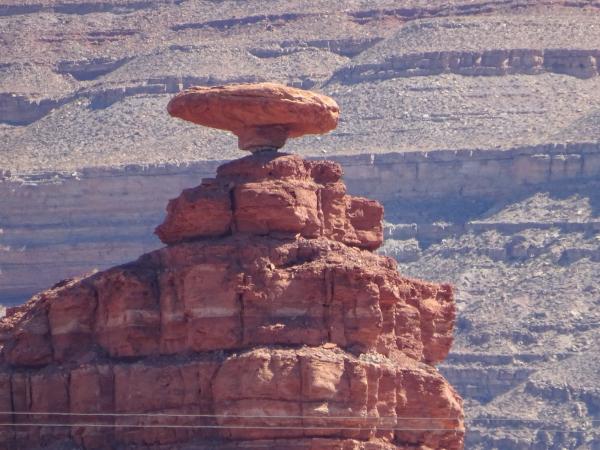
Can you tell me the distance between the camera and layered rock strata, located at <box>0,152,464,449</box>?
58781 millimetres

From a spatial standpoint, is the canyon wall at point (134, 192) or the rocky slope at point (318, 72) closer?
the canyon wall at point (134, 192)

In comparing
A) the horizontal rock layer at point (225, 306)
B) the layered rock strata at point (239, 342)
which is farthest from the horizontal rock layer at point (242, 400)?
the horizontal rock layer at point (225, 306)

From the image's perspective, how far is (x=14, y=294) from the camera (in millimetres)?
143000

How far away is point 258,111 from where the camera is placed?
62156mm

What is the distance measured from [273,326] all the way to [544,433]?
57942 mm

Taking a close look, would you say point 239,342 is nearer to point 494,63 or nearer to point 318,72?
point 494,63

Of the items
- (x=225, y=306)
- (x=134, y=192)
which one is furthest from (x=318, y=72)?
(x=225, y=306)

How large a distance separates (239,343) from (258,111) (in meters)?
4.62

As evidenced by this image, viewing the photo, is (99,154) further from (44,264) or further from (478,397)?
(478,397)

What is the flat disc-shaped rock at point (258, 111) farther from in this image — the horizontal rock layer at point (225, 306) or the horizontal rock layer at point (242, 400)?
the horizontal rock layer at point (242, 400)

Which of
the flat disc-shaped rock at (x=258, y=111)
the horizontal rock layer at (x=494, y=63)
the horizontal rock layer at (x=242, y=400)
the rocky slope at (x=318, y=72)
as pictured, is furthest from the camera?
the horizontal rock layer at (x=494, y=63)

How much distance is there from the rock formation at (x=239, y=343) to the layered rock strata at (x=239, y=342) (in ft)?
0.08

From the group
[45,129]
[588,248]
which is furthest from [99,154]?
[588,248]

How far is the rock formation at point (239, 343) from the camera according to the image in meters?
58.8
